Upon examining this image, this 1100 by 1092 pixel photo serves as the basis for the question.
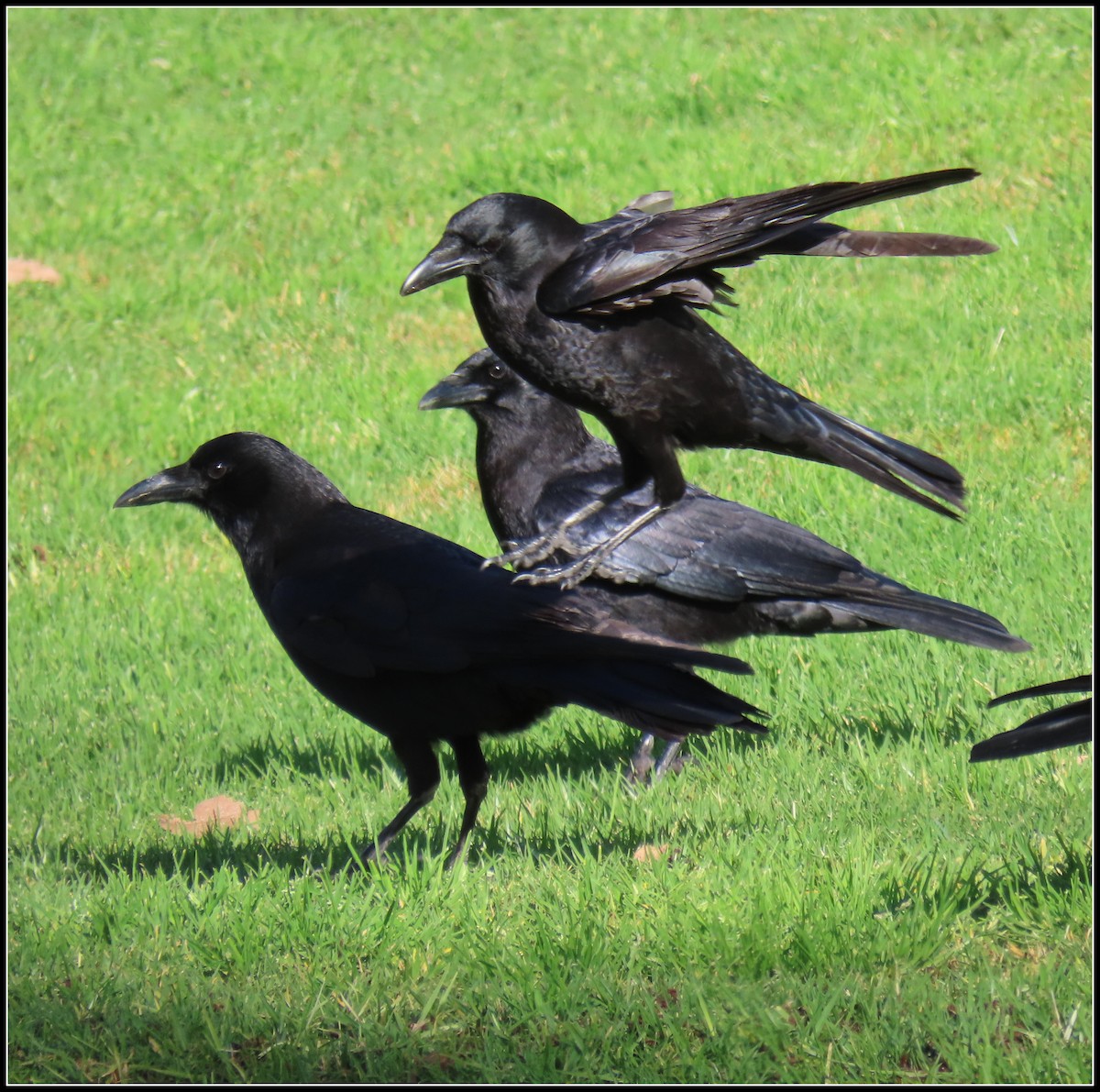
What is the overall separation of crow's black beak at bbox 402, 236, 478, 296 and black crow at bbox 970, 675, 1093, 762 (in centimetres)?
190

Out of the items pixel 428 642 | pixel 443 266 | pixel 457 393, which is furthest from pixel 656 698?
pixel 457 393

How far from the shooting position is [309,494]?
4957 mm

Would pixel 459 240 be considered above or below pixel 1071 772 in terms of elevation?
above

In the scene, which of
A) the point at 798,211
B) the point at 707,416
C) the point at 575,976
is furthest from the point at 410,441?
the point at 575,976

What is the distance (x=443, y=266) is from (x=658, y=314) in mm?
649

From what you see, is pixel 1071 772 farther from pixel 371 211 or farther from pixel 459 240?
pixel 371 211

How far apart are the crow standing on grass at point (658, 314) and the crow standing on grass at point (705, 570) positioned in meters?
0.78

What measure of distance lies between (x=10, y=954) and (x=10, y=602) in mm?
4164

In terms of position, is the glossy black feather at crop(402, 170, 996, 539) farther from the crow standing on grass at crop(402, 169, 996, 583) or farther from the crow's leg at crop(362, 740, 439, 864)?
the crow's leg at crop(362, 740, 439, 864)

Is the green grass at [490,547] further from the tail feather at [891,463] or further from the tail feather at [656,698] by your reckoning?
the tail feather at [891,463]

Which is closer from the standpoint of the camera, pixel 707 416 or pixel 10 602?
pixel 707 416

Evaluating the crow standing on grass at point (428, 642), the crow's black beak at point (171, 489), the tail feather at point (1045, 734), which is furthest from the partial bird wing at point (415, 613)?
the tail feather at point (1045, 734)

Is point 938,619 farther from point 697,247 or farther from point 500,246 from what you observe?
point 500,246

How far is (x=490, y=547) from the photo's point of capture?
7.23 meters
